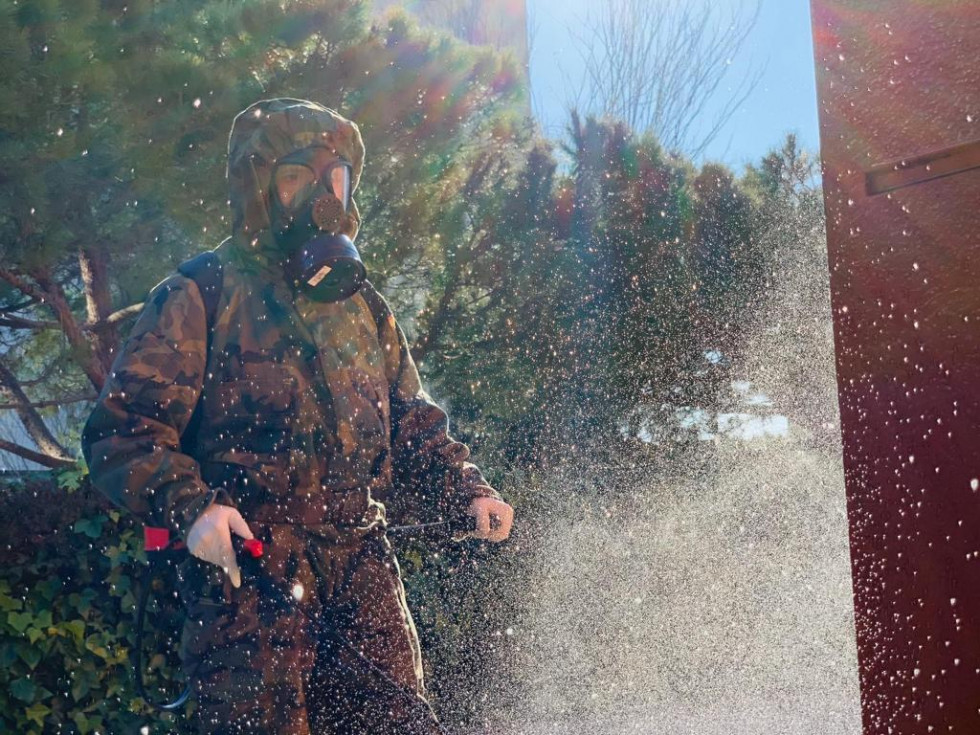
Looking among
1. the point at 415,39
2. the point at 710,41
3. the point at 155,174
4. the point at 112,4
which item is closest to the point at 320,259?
the point at 155,174

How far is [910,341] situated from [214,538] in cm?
125

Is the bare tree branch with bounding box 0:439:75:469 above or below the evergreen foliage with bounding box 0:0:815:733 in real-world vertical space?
below

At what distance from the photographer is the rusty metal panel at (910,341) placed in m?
1.04

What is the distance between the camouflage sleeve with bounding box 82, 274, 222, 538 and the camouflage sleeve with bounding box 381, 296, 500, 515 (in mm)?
494

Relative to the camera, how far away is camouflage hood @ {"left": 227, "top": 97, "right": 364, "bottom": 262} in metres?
2.22

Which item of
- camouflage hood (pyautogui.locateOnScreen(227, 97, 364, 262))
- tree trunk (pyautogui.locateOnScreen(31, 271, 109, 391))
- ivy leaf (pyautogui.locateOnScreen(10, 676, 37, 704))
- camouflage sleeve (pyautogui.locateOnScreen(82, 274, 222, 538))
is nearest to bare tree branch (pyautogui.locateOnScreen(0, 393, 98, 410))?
tree trunk (pyautogui.locateOnScreen(31, 271, 109, 391))

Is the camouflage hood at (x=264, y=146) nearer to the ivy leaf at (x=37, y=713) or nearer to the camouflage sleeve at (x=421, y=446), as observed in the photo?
the camouflage sleeve at (x=421, y=446)

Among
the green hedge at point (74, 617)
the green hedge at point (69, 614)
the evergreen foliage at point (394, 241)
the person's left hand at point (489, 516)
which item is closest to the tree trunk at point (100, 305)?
the evergreen foliage at point (394, 241)

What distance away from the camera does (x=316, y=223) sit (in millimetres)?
2184

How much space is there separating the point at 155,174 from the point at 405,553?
1.83 m

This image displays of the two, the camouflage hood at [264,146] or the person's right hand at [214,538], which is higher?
the camouflage hood at [264,146]

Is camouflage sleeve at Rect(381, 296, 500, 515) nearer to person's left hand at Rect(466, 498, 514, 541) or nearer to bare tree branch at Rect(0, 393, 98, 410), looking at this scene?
person's left hand at Rect(466, 498, 514, 541)

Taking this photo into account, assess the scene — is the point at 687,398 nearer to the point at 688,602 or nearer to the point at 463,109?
the point at 688,602

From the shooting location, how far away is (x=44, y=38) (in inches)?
151
